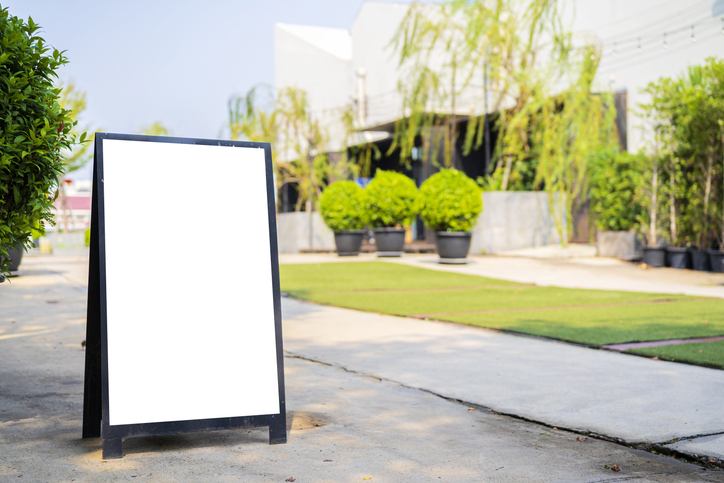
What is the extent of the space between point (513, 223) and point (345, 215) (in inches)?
203

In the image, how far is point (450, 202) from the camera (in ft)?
57.1

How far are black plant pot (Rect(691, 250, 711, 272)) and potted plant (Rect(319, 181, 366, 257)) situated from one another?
9.86m

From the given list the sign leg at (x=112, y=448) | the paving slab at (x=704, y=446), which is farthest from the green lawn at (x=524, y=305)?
the sign leg at (x=112, y=448)

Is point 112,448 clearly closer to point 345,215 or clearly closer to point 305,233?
point 345,215

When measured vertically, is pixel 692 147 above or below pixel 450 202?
above

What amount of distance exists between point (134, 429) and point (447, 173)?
602 inches

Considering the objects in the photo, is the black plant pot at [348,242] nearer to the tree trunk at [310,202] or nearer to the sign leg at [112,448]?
the tree trunk at [310,202]

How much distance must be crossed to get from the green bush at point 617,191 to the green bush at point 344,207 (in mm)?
7130

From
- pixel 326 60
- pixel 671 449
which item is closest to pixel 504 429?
pixel 671 449

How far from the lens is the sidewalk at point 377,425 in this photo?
311 centimetres

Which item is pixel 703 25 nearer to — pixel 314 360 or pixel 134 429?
pixel 314 360

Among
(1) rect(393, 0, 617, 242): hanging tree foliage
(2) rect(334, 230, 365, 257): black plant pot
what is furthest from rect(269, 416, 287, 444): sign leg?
(2) rect(334, 230, 365, 257): black plant pot

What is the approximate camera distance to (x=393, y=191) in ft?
70.3

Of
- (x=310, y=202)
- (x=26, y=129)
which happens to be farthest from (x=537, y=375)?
(x=310, y=202)
